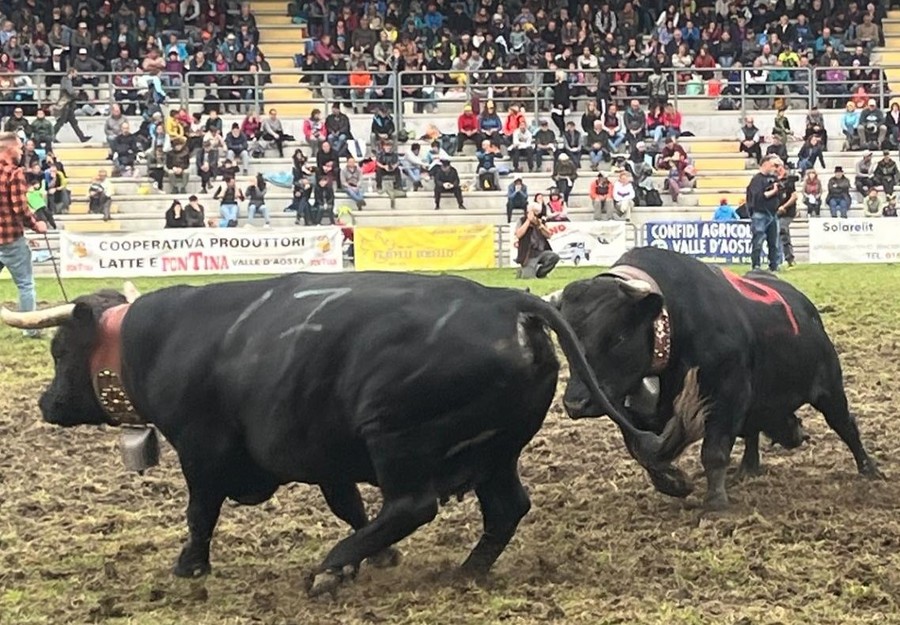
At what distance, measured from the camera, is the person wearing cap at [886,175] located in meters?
28.5

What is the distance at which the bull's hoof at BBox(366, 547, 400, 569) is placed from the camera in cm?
556

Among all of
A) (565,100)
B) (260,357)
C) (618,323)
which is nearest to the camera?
(260,357)

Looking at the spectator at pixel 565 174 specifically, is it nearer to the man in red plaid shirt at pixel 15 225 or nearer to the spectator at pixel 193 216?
the spectator at pixel 193 216

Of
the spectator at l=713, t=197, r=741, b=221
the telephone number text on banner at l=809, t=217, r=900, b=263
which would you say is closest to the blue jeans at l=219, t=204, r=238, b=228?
the spectator at l=713, t=197, r=741, b=221

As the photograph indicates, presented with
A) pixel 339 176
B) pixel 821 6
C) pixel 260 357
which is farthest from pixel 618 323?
pixel 821 6

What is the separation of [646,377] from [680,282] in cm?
49

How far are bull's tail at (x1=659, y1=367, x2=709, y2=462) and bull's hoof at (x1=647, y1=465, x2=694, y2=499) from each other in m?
0.06

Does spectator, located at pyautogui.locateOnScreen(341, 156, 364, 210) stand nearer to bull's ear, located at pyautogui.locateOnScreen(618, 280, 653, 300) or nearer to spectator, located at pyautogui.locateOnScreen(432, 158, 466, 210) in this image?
spectator, located at pyautogui.locateOnScreen(432, 158, 466, 210)

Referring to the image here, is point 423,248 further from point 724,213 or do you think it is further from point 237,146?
point 237,146

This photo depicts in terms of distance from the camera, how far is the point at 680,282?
6.34 meters

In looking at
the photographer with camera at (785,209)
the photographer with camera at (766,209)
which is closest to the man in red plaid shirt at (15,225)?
the photographer with camera at (766,209)

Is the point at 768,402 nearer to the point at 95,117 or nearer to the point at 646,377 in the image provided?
the point at 646,377

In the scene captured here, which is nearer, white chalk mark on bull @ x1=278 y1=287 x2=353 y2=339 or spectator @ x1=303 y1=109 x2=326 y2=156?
white chalk mark on bull @ x1=278 y1=287 x2=353 y2=339

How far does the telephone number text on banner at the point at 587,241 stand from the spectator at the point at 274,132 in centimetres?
730
